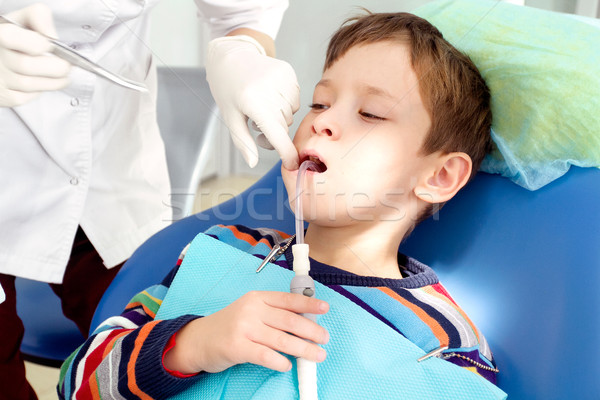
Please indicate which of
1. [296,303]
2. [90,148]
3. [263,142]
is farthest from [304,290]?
[90,148]

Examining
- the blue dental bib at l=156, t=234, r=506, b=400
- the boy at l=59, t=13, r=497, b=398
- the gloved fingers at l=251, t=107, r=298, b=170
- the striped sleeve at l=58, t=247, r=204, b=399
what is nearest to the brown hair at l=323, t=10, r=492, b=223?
the boy at l=59, t=13, r=497, b=398

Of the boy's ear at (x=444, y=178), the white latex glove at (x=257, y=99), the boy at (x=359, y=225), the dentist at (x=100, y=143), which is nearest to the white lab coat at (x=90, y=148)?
the dentist at (x=100, y=143)

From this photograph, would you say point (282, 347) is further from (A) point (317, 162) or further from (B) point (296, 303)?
(A) point (317, 162)

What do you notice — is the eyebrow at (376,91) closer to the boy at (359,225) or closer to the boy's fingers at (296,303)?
the boy at (359,225)

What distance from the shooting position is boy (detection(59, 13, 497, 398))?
2.04 ft

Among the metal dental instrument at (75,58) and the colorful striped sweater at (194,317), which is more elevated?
the metal dental instrument at (75,58)

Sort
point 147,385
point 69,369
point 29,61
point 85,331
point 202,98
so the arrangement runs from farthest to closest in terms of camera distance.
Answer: point 85,331, point 202,98, point 69,369, point 147,385, point 29,61

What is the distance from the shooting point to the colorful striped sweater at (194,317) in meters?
0.65

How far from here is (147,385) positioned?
0.64 metres

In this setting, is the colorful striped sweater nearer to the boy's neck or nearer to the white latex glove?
the boy's neck

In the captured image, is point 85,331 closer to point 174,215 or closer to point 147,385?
point 174,215

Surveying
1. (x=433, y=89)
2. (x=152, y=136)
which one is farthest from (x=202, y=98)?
(x=433, y=89)

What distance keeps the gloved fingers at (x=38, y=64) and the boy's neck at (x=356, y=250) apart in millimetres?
430

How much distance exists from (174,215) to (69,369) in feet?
1.56
